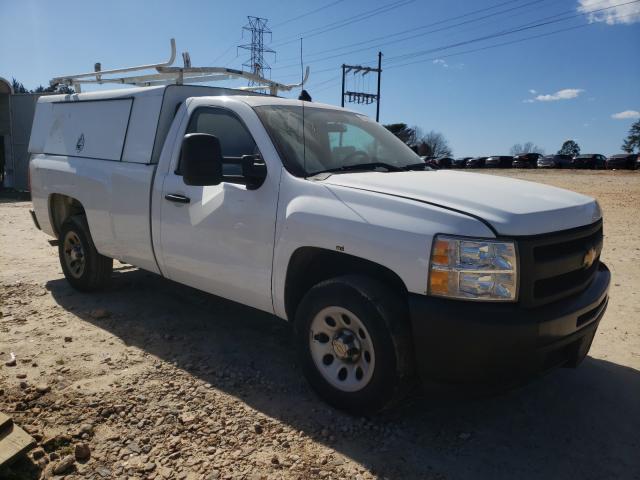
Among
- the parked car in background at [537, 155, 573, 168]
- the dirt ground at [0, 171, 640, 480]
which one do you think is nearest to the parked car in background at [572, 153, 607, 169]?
the parked car in background at [537, 155, 573, 168]

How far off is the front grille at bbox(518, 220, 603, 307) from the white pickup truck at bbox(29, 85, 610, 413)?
0.01 metres

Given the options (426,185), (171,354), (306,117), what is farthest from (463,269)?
(171,354)

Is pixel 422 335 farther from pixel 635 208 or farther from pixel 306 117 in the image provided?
pixel 635 208

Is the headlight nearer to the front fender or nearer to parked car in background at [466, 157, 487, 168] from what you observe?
the front fender

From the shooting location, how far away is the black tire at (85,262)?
516 centimetres

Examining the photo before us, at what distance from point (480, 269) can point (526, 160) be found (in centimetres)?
4310

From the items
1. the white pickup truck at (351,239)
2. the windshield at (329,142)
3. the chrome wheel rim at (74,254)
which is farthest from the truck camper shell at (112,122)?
the windshield at (329,142)

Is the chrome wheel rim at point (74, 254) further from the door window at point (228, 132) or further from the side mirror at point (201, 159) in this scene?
the side mirror at point (201, 159)

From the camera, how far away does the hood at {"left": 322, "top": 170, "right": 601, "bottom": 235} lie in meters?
2.61

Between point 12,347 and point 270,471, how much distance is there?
261 cm

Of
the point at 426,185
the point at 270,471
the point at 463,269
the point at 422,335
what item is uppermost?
the point at 426,185

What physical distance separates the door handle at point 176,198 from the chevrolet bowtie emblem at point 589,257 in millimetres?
2690

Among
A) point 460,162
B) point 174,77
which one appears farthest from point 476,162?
point 174,77

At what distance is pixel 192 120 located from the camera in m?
4.04
